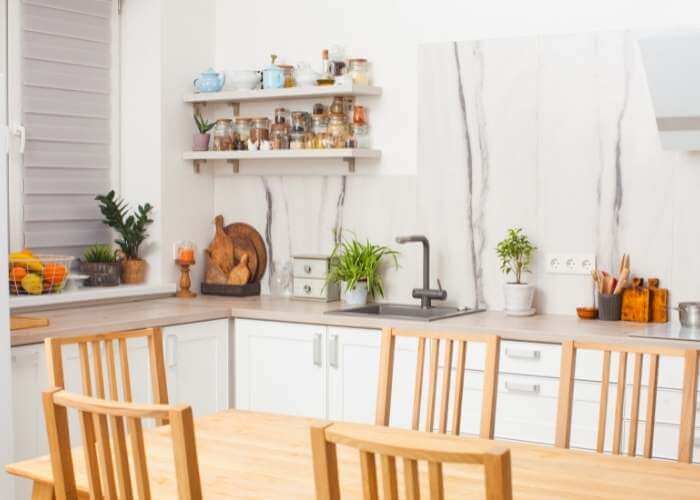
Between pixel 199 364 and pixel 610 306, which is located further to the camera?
pixel 199 364

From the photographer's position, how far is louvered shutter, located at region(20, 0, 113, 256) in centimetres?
441

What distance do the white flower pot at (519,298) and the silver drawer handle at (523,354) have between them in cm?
41

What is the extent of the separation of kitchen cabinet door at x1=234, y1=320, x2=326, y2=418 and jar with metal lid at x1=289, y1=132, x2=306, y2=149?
2.75 feet

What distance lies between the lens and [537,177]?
4.20 meters

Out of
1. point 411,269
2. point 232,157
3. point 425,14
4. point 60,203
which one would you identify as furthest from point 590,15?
point 60,203

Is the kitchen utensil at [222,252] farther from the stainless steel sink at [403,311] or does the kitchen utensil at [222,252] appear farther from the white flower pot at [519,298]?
A: the white flower pot at [519,298]

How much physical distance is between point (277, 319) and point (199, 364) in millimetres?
366

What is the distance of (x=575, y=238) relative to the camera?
4.13m

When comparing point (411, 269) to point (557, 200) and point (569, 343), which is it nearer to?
point (557, 200)

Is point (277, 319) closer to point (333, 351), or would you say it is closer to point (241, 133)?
point (333, 351)

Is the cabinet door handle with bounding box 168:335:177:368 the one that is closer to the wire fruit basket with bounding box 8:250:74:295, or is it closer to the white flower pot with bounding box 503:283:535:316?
the wire fruit basket with bounding box 8:250:74:295

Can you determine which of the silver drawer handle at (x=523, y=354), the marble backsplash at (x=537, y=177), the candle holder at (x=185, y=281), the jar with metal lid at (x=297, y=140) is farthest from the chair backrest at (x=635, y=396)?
the candle holder at (x=185, y=281)

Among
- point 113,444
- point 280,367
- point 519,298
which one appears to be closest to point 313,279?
point 280,367

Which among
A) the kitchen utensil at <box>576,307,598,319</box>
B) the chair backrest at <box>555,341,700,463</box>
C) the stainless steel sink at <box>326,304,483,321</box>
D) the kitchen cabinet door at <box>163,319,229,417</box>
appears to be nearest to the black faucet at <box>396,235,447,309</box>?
the stainless steel sink at <box>326,304,483,321</box>
